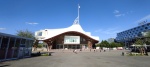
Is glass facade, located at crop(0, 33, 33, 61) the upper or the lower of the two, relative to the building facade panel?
lower

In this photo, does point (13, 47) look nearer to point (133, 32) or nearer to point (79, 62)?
point (79, 62)

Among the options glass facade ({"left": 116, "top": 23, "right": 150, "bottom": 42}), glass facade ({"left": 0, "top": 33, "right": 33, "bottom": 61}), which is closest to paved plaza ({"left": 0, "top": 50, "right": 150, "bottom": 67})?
glass facade ({"left": 0, "top": 33, "right": 33, "bottom": 61})

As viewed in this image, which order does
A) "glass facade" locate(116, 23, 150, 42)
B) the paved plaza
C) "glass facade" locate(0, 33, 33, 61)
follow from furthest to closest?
"glass facade" locate(116, 23, 150, 42)
"glass facade" locate(0, 33, 33, 61)
the paved plaza

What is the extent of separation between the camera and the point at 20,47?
2684 centimetres

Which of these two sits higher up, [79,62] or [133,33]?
[133,33]

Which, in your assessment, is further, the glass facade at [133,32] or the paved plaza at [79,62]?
the glass facade at [133,32]

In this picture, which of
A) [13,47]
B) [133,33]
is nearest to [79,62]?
[13,47]

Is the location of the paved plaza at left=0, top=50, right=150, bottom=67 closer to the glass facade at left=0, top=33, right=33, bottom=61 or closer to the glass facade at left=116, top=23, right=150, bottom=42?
the glass facade at left=0, top=33, right=33, bottom=61

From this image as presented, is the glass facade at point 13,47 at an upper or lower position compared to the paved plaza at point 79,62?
upper

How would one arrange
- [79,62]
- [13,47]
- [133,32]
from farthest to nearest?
1. [133,32]
2. [13,47]
3. [79,62]

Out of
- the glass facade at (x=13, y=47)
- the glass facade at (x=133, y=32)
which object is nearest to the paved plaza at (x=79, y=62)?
the glass facade at (x=13, y=47)

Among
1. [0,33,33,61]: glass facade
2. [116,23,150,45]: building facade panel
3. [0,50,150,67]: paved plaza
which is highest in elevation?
[116,23,150,45]: building facade panel

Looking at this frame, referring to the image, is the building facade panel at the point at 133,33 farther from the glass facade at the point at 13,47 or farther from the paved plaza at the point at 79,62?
the glass facade at the point at 13,47

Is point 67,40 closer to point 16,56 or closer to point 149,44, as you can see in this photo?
point 149,44
